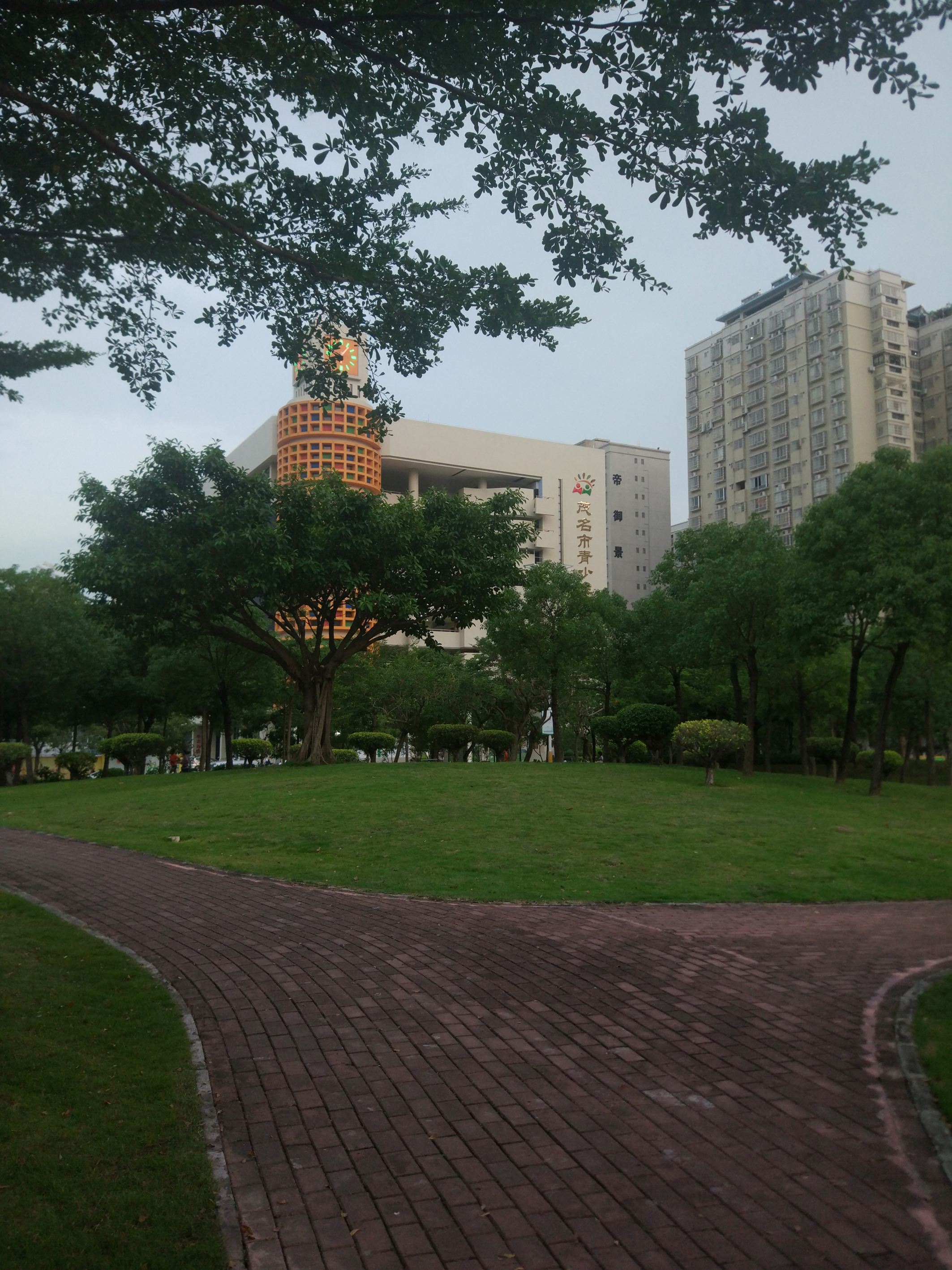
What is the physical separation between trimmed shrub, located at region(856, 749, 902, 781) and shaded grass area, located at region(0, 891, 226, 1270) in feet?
103

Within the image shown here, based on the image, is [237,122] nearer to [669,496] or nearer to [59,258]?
[59,258]

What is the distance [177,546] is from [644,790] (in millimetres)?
11977

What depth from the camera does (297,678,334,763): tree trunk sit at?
24.8 m

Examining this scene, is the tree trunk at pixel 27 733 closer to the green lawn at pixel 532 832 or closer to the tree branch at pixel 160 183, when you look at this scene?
the green lawn at pixel 532 832

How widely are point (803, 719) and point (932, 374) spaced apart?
2123 inches

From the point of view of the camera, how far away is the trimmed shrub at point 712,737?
20.0 m

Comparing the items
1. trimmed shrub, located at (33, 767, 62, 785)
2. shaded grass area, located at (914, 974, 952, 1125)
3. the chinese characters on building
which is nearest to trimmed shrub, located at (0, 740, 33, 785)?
trimmed shrub, located at (33, 767, 62, 785)

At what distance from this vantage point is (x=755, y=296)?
81.1m


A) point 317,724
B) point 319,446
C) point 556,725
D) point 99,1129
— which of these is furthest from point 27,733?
point 99,1129

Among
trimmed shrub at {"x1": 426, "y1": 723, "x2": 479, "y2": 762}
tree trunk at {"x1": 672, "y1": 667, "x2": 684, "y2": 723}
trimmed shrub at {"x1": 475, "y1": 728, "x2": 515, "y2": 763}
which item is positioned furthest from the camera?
tree trunk at {"x1": 672, "y1": 667, "x2": 684, "y2": 723}

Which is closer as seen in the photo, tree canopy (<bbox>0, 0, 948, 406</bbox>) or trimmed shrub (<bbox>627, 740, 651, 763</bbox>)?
tree canopy (<bbox>0, 0, 948, 406</bbox>)

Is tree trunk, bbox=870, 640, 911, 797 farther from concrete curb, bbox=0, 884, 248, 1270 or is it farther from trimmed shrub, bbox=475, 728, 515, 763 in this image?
concrete curb, bbox=0, 884, 248, 1270

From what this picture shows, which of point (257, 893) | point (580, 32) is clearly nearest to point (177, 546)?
point (257, 893)

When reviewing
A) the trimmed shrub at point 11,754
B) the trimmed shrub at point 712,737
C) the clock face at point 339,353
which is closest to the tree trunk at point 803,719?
the trimmed shrub at point 712,737
